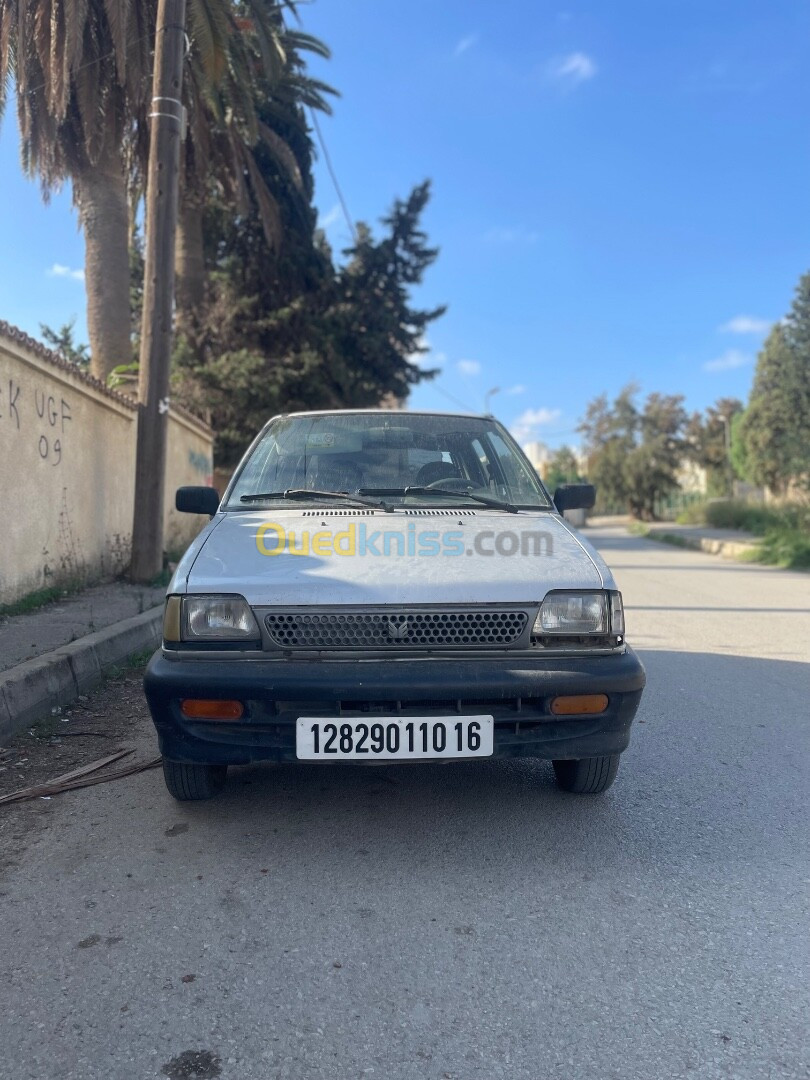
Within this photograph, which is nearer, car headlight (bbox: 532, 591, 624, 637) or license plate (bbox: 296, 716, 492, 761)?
license plate (bbox: 296, 716, 492, 761)

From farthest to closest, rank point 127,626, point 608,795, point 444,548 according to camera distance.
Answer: point 127,626
point 608,795
point 444,548

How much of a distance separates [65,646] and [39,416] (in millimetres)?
3021

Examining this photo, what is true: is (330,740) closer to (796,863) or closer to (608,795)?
(608,795)

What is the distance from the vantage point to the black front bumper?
280 cm

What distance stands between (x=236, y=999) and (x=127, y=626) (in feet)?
14.6

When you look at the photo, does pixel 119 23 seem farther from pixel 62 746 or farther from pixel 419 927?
pixel 419 927

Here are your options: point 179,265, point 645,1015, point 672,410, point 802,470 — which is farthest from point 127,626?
point 672,410

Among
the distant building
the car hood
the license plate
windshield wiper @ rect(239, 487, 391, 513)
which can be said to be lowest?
the license plate

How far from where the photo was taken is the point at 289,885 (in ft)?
8.85

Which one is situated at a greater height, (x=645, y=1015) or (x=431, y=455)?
(x=431, y=455)

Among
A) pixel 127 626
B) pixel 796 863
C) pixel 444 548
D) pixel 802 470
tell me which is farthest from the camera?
pixel 802 470

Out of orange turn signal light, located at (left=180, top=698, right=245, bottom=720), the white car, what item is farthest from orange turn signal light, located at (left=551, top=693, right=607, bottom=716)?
orange turn signal light, located at (left=180, top=698, right=245, bottom=720)

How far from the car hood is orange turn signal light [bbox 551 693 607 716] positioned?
0.37m

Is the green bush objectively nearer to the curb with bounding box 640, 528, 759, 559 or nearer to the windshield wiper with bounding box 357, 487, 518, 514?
the curb with bounding box 640, 528, 759, 559
